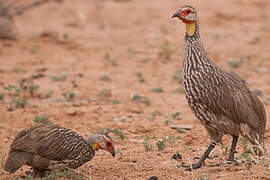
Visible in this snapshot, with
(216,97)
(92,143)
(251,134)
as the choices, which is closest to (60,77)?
(92,143)

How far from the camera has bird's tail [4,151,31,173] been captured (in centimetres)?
525

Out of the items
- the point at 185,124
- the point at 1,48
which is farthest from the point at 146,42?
the point at 185,124

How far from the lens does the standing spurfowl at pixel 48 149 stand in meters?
5.34

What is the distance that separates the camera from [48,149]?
5.45m

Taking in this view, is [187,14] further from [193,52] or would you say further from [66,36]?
[66,36]

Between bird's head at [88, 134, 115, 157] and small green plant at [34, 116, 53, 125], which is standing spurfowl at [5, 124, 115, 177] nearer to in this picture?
bird's head at [88, 134, 115, 157]

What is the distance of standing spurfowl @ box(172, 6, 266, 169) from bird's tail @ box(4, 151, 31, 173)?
1.92m

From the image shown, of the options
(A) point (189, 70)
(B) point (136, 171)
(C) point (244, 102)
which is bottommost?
(B) point (136, 171)

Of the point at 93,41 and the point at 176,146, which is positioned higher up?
the point at 93,41

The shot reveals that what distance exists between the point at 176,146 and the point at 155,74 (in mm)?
4485

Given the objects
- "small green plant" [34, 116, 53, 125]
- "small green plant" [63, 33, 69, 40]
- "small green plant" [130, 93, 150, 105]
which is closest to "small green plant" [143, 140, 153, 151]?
"small green plant" [34, 116, 53, 125]

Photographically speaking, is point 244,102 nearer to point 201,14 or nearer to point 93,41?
point 93,41

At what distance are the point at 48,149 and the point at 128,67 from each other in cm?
632

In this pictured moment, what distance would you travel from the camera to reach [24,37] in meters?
13.6
